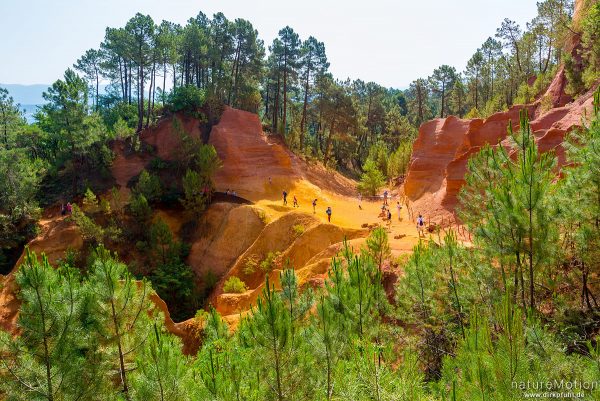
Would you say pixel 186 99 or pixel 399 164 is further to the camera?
pixel 399 164

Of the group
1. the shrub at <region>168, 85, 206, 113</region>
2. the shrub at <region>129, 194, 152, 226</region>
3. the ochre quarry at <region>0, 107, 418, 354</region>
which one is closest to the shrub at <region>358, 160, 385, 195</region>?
the ochre quarry at <region>0, 107, 418, 354</region>

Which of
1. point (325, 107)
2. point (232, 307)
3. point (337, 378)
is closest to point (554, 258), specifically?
point (337, 378)

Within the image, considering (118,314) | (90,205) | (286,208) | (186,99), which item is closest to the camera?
(118,314)

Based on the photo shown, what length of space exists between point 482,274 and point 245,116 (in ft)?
116

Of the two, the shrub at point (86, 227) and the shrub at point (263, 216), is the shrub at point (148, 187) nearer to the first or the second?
the shrub at point (86, 227)

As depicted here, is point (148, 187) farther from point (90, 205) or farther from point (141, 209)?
point (90, 205)

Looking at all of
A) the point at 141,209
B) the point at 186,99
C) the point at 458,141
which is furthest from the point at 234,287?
the point at 186,99

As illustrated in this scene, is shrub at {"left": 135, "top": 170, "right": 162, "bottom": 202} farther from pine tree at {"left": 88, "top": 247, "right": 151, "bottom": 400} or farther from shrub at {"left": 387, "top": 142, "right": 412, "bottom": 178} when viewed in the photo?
shrub at {"left": 387, "top": 142, "right": 412, "bottom": 178}

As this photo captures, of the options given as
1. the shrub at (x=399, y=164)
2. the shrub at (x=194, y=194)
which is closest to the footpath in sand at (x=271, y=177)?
the shrub at (x=194, y=194)

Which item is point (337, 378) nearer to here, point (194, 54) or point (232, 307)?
point (232, 307)

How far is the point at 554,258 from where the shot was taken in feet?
30.0

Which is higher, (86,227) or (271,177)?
(271,177)

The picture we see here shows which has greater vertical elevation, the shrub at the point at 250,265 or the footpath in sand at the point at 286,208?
the footpath in sand at the point at 286,208

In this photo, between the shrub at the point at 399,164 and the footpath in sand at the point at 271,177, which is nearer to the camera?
the footpath in sand at the point at 271,177
